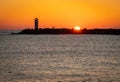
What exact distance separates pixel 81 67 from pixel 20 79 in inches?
305

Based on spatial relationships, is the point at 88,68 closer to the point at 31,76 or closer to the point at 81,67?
the point at 81,67

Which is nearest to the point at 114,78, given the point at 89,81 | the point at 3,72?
the point at 89,81

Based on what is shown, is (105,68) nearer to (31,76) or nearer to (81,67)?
(81,67)

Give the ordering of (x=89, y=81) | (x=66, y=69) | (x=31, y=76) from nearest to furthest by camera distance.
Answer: (x=89, y=81)
(x=31, y=76)
(x=66, y=69)

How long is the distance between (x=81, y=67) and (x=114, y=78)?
6447mm

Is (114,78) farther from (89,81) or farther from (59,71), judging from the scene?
(59,71)

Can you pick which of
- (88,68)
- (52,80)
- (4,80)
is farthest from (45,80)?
(88,68)

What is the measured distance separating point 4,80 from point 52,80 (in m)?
3.01

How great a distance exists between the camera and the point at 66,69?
29.9 meters

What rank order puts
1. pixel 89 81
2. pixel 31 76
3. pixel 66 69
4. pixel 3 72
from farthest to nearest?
1. pixel 66 69
2. pixel 3 72
3. pixel 31 76
4. pixel 89 81

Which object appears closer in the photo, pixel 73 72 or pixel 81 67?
pixel 73 72

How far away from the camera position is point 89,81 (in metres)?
24.1

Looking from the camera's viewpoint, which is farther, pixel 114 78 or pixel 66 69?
pixel 66 69

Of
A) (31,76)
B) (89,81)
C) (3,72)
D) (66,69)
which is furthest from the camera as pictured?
(66,69)
